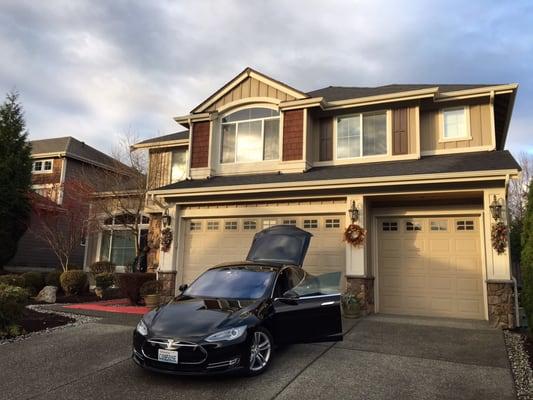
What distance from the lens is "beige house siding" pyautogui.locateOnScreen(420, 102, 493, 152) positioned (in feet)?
35.8

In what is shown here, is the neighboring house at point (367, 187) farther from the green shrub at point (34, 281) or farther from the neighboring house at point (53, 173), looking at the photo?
the neighboring house at point (53, 173)

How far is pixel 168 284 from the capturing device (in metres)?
11.8

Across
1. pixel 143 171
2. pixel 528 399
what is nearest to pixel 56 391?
Result: pixel 528 399

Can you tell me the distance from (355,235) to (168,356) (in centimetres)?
609

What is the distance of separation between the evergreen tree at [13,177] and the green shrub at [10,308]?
31.6 feet

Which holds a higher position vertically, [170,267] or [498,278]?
[498,278]

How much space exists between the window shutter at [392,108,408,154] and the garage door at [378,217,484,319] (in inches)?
79.5

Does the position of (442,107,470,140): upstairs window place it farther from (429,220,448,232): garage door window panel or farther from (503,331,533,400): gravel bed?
(503,331,533,400): gravel bed

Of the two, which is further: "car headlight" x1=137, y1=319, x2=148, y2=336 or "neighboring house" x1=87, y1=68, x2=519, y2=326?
"neighboring house" x1=87, y1=68, x2=519, y2=326

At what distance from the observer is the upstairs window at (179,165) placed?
16.0m

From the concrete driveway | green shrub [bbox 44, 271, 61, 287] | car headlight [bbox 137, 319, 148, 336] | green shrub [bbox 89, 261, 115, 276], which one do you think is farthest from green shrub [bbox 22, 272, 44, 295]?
car headlight [bbox 137, 319, 148, 336]

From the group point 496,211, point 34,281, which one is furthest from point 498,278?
point 34,281

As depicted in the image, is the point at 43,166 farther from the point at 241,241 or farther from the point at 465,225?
the point at 465,225

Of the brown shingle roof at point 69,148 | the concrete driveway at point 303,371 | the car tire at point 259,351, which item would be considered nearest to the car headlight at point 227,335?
the car tire at point 259,351
